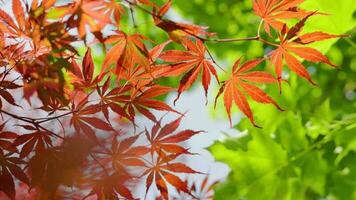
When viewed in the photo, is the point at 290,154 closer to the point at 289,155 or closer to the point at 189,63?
the point at 289,155

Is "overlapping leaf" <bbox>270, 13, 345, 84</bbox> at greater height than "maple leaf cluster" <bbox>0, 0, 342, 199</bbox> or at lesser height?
greater

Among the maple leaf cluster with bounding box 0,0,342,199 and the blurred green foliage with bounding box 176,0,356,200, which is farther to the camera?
the blurred green foliage with bounding box 176,0,356,200

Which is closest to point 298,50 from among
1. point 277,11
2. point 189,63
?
point 277,11

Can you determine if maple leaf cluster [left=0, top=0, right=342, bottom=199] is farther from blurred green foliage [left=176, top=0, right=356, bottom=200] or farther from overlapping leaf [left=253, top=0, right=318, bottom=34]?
blurred green foliage [left=176, top=0, right=356, bottom=200]

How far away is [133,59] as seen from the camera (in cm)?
77

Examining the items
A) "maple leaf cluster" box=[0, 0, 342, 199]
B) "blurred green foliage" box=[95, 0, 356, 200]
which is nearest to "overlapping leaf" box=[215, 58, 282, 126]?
"maple leaf cluster" box=[0, 0, 342, 199]

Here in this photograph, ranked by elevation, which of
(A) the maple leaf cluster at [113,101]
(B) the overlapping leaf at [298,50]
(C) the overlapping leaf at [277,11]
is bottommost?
(A) the maple leaf cluster at [113,101]

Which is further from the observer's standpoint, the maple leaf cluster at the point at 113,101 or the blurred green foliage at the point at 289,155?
the blurred green foliage at the point at 289,155

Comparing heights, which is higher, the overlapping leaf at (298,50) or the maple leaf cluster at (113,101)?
the overlapping leaf at (298,50)

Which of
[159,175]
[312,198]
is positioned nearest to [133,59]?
[159,175]

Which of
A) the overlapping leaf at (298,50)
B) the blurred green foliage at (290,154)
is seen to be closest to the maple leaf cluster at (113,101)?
the overlapping leaf at (298,50)

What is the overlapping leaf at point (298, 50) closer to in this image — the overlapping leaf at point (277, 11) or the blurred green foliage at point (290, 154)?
the overlapping leaf at point (277, 11)

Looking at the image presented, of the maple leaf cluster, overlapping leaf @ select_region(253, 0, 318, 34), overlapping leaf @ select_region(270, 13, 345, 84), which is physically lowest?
the maple leaf cluster

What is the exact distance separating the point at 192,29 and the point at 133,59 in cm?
11
